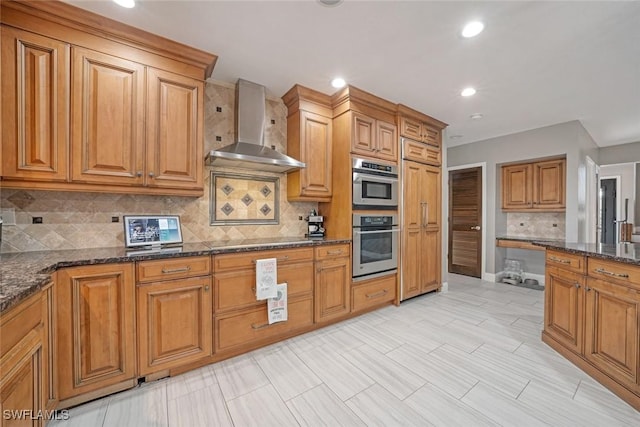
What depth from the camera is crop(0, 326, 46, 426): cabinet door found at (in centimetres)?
89

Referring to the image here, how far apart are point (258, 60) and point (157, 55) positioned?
0.81 metres

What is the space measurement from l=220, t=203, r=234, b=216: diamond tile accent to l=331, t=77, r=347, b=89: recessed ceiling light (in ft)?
5.64

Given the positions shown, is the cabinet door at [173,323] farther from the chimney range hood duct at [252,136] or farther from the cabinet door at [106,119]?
the chimney range hood duct at [252,136]

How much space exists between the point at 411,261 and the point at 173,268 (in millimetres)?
2814

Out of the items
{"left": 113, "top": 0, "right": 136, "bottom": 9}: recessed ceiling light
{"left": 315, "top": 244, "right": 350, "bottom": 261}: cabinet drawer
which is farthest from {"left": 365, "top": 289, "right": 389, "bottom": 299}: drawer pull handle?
{"left": 113, "top": 0, "right": 136, "bottom": 9}: recessed ceiling light

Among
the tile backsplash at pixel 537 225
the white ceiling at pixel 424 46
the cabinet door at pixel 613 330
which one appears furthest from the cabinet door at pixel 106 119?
the tile backsplash at pixel 537 225

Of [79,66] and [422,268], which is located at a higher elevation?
[79,66]

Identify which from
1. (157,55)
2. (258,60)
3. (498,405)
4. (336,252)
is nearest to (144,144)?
(157,55)

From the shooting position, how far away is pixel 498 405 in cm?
160

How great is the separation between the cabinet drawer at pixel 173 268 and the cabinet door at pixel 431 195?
289 centimetres

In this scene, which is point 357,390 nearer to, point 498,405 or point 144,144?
point 498,405

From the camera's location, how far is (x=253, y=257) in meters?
2.18

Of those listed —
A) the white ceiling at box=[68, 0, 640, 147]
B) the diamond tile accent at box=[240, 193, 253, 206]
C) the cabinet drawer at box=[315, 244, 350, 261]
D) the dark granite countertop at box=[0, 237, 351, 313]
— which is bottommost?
the cabinet drawer at box=[315, 244, 350, 261]

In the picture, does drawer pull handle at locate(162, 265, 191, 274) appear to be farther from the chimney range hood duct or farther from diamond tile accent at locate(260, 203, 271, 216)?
diamond tile accent at locate(260, 203, 271, 216)
